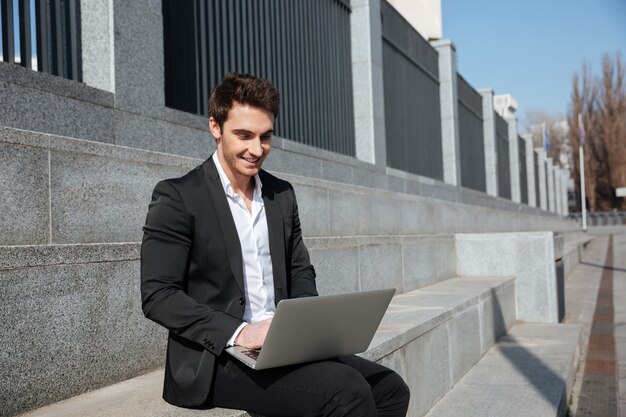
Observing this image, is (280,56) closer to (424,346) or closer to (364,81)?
(364,81)

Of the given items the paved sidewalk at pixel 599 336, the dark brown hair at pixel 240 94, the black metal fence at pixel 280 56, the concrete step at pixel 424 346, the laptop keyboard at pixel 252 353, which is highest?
the black metal fence at pixel 280 56

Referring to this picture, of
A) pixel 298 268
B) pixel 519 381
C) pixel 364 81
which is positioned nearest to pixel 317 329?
pixel 298 268

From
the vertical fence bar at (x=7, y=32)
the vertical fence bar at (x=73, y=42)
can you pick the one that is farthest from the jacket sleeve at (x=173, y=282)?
the vertical fence bar at (x=73, y=42)

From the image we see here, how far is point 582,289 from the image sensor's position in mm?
14055

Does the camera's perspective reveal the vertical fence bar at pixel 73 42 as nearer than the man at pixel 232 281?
No

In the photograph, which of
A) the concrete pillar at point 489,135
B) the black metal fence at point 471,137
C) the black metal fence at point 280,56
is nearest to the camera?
the black metal fence at point 280,56

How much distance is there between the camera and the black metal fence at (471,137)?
56.8 ft

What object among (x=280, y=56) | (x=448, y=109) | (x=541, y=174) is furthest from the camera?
(x=541, y=174)

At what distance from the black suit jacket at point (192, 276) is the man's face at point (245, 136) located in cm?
12

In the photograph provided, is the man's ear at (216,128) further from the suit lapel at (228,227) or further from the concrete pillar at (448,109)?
the concrete pillar at (448,109)

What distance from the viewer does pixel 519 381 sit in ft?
17.6

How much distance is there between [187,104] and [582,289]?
10875mm

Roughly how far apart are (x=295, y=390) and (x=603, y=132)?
218ft

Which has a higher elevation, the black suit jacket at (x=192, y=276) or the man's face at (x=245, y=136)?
the man's face at (x=245, y=136)
